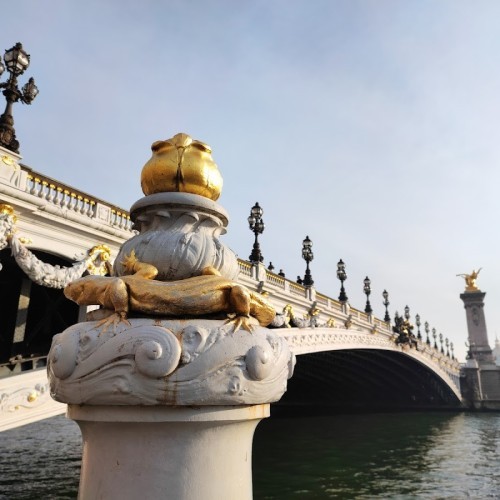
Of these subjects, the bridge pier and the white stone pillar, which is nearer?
the white stone pillar

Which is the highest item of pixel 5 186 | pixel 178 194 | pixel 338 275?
pixel 338 275

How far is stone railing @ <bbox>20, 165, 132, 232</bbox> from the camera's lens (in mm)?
11016

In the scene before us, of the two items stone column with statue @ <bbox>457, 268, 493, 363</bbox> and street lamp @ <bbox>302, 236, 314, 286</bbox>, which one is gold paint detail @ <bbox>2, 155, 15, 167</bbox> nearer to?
street lamp @ <bbox>302, 236, 314, 286</bbox>

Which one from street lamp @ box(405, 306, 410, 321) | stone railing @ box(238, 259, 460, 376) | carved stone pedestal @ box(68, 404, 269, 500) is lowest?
carved stone pedestal @ box(68, 404, 269, 500)

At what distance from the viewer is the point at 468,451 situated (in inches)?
752

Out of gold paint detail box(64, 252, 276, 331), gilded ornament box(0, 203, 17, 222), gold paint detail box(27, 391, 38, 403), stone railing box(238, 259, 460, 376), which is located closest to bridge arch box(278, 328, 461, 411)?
stone railing box(238, 259, 460, 376)

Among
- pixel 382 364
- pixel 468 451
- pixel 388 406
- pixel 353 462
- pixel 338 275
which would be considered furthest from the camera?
pixel 388 406

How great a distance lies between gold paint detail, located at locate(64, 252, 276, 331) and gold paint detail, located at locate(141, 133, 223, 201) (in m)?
0.81

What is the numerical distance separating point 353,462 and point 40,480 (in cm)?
1029

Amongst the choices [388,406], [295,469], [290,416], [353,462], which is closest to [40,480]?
[295,469]

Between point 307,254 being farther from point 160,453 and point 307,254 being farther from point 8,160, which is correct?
point 160,453

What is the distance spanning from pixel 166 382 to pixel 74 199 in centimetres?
1134

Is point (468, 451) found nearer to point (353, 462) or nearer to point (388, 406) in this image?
point (353, 462)

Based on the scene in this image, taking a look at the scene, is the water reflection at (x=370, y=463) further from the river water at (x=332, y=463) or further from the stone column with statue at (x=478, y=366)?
the stone column with statue at (x=478, y=366)
